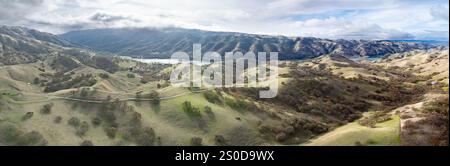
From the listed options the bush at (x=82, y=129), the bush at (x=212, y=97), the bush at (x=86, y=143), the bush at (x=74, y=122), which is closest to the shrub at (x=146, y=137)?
the bush at (x=86, y=143)

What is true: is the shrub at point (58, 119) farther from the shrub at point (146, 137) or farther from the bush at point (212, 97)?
the bush at point (212, 97)

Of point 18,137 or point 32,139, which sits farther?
point 18,137

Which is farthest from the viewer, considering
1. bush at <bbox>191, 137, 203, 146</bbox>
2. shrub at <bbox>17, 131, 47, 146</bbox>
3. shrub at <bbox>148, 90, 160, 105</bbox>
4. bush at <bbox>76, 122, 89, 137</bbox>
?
shrub at <bbox>148, 90, 160, 105</bbox>

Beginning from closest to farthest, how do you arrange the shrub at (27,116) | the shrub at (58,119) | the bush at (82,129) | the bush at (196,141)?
the bush at (196,141) < the bush at (82,129) < the shrub at (27,116) < the shrub at (58,119)

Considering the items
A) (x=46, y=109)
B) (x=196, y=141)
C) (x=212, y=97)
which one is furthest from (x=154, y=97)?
(x=196, y=141)

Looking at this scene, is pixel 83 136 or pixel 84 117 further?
pixel 84 117

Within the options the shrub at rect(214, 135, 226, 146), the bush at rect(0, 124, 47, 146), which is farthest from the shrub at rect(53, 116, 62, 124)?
the shrub at rect(214, 135, 226, 146)

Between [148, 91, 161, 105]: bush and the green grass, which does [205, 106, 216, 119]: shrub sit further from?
the green grass

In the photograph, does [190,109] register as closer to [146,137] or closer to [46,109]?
[146,137]

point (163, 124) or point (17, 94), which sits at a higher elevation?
point (17, 94)

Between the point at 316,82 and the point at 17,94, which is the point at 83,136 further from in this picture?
the point at 316,82
